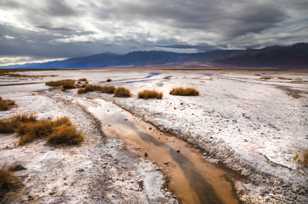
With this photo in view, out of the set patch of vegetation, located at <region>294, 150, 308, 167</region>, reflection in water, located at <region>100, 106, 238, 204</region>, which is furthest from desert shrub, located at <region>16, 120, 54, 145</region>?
patch of vegetation, located at <region>294, 150, 308, 167</region>

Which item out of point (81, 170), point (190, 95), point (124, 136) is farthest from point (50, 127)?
point (190, 95)

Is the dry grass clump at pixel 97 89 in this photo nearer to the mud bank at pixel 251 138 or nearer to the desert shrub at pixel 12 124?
the mud bank at pixel 251 138

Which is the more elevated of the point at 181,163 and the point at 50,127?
the point at 50,127

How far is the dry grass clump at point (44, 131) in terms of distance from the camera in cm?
703

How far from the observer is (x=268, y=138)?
745 cm

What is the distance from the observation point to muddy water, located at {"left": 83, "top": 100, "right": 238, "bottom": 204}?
4672mm

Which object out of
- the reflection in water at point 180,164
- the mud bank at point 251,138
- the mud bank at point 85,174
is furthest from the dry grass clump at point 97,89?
the mud bank at point 85,174

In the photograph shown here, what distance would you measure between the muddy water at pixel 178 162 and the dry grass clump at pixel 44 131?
5.27 feet

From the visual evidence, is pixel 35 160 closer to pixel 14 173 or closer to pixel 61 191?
pixel 14 173

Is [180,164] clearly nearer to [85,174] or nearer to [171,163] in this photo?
[171,163]

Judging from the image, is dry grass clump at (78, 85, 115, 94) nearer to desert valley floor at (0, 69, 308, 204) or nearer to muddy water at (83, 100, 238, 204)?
muddy water at (83, 100, 238, 204)

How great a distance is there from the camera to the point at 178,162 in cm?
625

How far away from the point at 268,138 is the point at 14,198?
796 centimetres

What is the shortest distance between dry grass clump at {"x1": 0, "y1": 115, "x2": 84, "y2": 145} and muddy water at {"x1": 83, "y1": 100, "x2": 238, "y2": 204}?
161 centimetres
